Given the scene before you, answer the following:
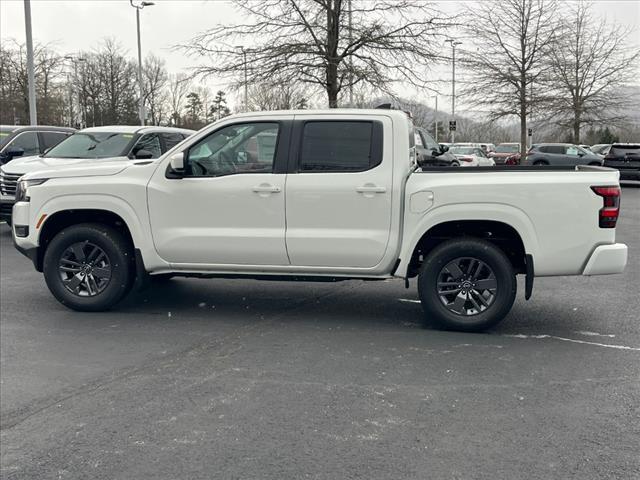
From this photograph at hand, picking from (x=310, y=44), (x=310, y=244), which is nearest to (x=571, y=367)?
(x=310, y=244)

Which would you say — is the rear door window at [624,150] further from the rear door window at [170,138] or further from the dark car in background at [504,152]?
the rear door window at [170,138]

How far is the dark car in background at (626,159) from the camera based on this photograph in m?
27.8

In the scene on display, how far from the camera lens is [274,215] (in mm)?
6387

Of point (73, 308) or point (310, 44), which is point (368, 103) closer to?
point (310, 44)

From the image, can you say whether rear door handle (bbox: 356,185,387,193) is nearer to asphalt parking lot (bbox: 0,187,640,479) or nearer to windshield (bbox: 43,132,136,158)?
asphalt parking lot (bbox: 0,187,640,479)

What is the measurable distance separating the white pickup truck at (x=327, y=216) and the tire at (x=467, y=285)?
1 centimetres

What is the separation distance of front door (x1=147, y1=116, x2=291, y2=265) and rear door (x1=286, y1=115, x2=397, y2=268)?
141 millimetres

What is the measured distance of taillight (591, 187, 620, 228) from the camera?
5859 mm

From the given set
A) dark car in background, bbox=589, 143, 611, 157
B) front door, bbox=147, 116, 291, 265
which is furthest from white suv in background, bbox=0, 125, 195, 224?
dark car in background, bbox=589, 143, 611, 157

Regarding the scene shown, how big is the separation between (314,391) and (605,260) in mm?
2819

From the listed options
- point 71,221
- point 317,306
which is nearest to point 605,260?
point 317,306

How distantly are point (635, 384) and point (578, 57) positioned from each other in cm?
3604

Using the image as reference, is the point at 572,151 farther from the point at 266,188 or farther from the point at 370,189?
the point at 266,188

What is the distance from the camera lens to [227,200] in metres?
6.46
